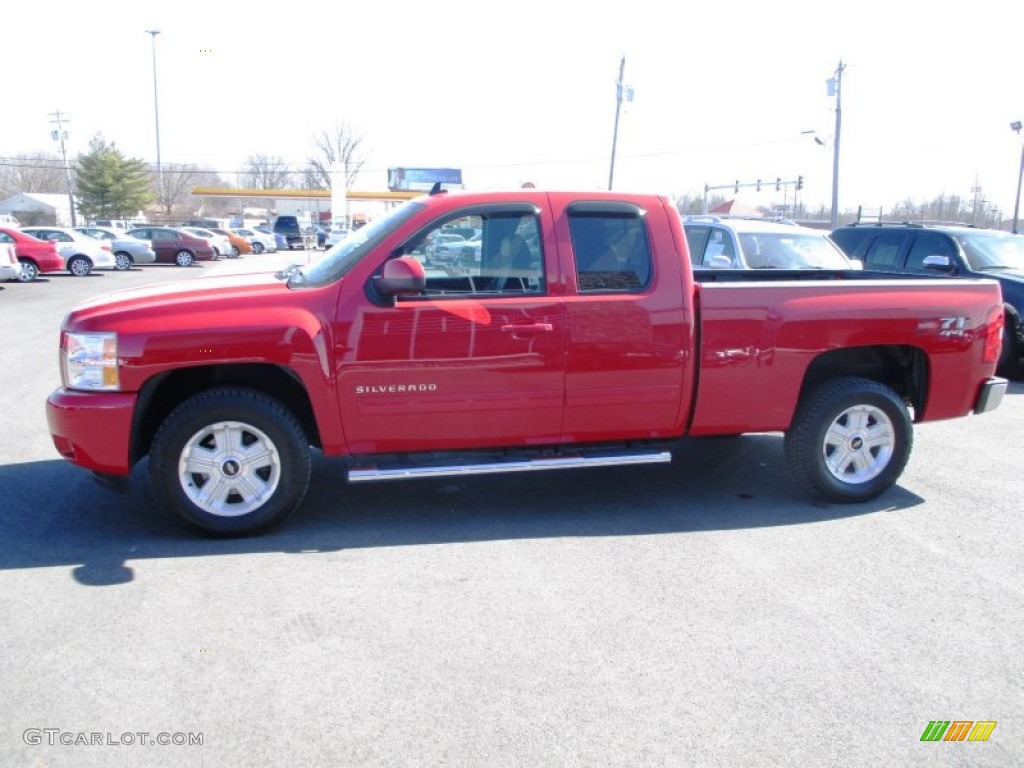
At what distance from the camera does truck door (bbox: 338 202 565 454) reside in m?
4.89

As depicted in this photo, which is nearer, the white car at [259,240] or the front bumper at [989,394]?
the front bumper at [989,394]

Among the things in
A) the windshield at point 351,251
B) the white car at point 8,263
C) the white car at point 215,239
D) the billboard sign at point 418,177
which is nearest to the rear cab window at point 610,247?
the windshield at point 351,251

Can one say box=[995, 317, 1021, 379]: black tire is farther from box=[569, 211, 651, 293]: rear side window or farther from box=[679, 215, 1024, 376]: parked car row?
box=[569, 211, 651, 293]: rear side window

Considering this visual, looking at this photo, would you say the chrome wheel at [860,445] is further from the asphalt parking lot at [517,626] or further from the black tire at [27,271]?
the black tire at [27,271]

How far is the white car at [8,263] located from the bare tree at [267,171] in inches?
3092

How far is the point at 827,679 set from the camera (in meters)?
3.51

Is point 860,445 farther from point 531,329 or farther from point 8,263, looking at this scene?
point 8,263

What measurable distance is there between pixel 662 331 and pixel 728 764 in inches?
110

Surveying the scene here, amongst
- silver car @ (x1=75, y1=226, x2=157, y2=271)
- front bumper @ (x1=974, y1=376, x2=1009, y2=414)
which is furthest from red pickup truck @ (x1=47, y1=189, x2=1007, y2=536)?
silver car @ (x1=75, y1=226, x2=157, y2=271)

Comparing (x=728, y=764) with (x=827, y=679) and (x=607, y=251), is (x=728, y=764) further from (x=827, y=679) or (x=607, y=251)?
(x=607, y=251)

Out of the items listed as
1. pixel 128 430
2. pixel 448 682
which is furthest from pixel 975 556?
pixel 128 430

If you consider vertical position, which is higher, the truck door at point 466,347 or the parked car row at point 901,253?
the parked car row at point 901,253

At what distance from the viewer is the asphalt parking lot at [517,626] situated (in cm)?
309

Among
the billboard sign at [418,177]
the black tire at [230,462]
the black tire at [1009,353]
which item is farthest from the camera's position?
the billboard sign at [418,177]
